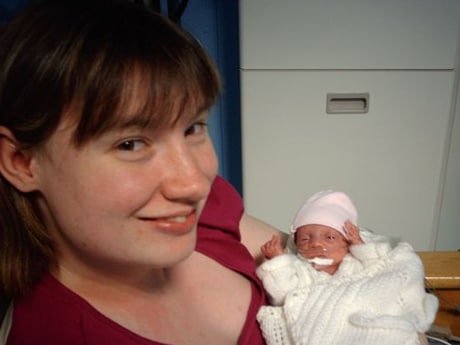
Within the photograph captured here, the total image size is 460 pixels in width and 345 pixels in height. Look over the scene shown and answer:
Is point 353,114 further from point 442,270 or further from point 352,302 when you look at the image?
point 352,302

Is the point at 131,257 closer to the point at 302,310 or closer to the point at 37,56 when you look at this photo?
the point at 37,56

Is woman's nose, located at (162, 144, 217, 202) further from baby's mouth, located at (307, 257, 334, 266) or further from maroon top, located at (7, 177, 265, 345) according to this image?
Result: baby's mouth, located at (307, 257, 334, 266)

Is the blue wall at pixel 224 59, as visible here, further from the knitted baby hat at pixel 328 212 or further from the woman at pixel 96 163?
the woman at pixel 96 163

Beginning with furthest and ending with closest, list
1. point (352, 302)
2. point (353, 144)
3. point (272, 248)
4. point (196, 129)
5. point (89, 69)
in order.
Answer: point (353, 144), point (272, 248), point (352, 302), point (196, 129), point (89, 69)

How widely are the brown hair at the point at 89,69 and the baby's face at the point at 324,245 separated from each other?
578 millimetres

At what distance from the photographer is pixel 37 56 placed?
1.36 feet

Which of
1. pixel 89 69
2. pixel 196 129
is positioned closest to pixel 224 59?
pixel 196 129

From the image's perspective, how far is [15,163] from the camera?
466 millimetres

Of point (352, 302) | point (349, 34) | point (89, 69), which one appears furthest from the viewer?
point (349, 34)

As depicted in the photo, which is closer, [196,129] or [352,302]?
[196,129]

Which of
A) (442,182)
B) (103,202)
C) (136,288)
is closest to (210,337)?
(136,288)

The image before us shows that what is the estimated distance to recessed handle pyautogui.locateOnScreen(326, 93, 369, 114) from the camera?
4.20 feet

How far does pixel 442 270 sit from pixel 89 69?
948mm

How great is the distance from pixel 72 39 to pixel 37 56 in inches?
1.7
